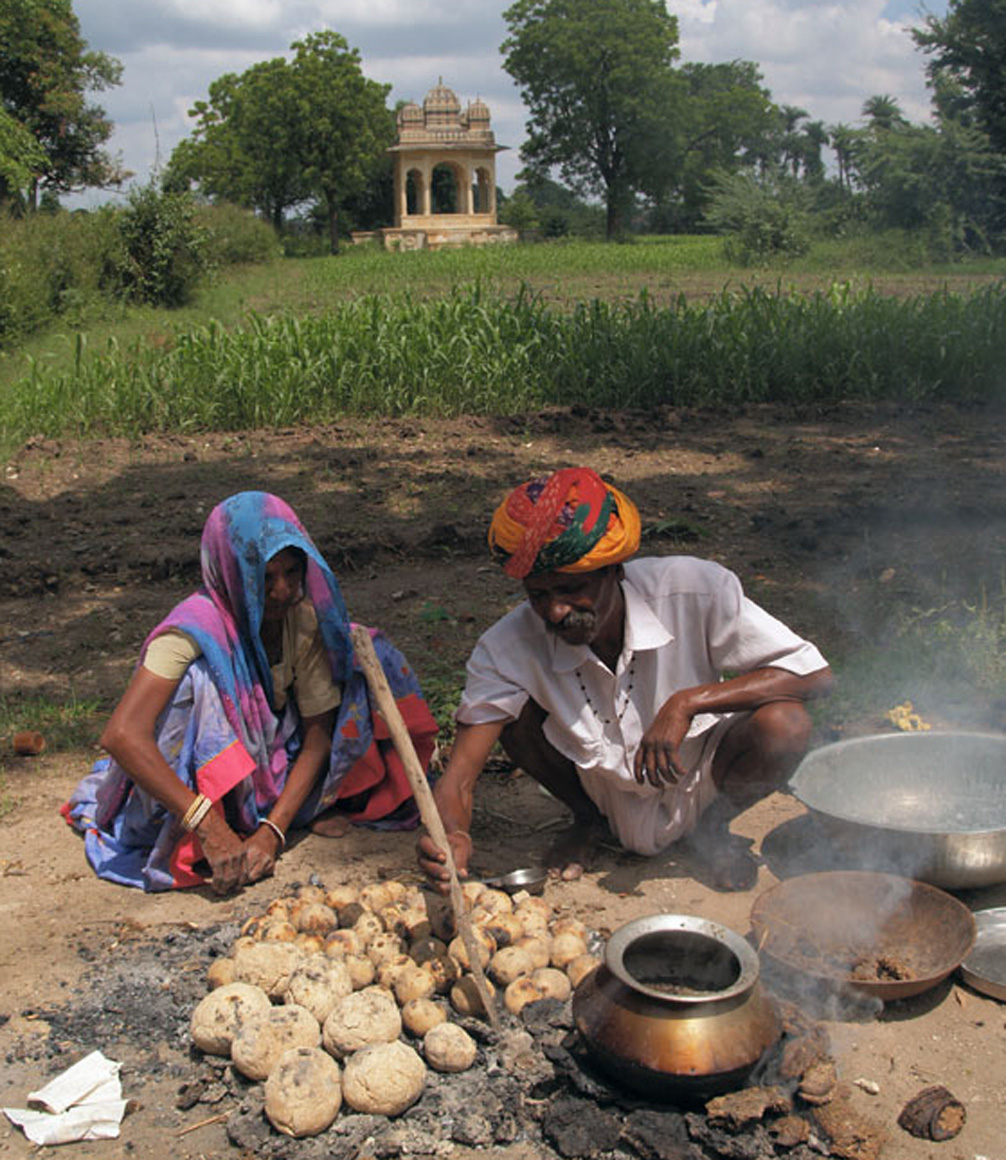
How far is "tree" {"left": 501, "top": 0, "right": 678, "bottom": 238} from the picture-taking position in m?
51.5

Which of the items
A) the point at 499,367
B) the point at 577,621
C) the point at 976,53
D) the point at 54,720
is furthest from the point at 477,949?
the point at 976,53

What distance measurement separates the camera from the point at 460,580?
561 centimetres

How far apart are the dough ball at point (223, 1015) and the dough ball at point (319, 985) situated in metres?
0.07

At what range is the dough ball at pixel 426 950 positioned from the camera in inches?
107

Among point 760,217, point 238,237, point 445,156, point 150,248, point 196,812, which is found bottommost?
point 196,812

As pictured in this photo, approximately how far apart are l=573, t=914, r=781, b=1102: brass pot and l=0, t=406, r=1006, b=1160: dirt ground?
272 millimetres

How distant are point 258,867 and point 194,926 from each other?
0.26 meters

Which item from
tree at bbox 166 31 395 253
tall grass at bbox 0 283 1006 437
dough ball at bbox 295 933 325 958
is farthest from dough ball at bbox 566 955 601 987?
tree at bbox 166 31 395 253

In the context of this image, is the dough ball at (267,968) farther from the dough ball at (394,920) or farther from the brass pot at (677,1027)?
the brass pot at (677,1027)

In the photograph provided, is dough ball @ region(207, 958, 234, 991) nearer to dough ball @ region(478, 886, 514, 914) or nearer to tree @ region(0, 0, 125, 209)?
dough ball @ region(478, 886, 514, 914)

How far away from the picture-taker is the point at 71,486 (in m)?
7.62

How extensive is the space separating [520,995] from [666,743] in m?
0.67

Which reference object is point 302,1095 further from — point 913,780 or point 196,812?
point 913,780

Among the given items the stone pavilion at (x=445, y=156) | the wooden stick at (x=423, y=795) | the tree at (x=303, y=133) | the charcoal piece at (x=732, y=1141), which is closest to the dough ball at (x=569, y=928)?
the wooden stick at (x=423, y=795)
